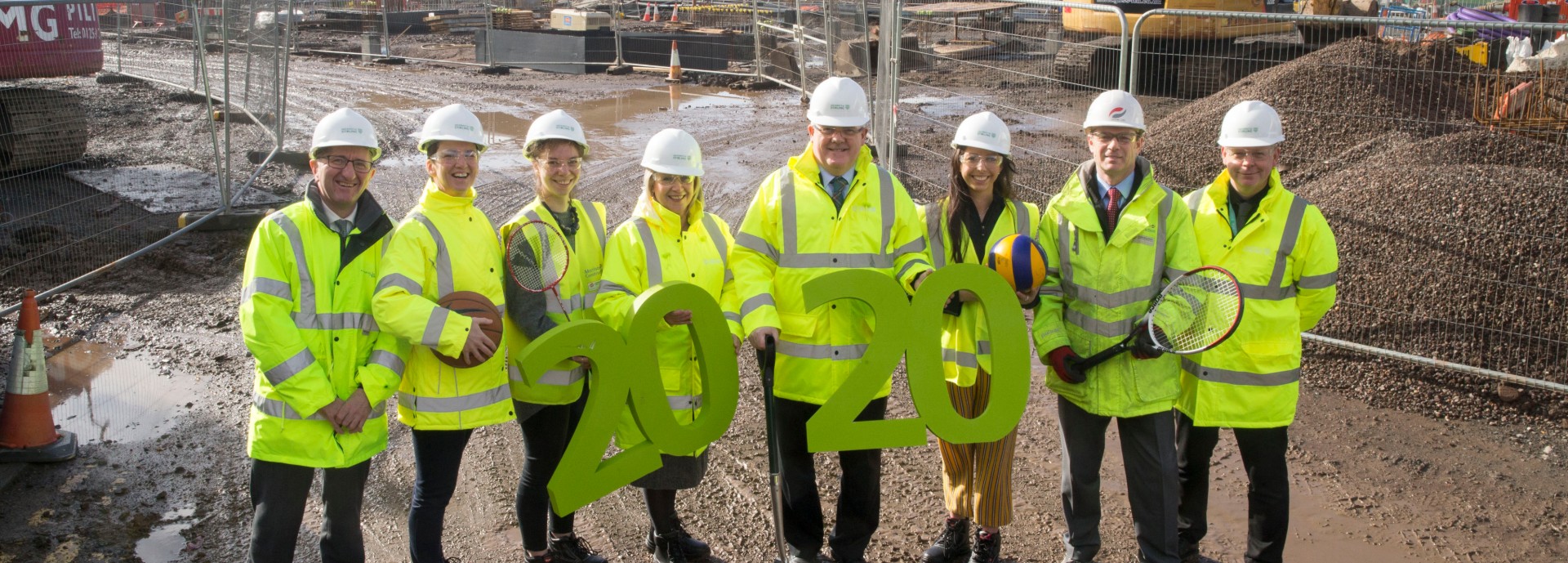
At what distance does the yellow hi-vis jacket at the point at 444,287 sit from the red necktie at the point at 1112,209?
8.41ft

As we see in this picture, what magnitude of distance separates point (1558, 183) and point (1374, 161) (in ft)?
5.38

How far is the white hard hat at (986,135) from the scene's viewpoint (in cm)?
488

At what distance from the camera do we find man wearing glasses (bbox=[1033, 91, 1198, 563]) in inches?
189

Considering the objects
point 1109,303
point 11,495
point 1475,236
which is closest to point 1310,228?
point 1109,303

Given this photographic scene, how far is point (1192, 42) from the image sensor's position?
16.9m

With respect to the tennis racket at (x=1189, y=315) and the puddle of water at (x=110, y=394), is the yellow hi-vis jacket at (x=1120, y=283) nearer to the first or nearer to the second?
the tennis racket at (x=1189, y=315)

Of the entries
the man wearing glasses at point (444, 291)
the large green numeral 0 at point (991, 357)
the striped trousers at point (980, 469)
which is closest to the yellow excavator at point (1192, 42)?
the striped trousers at point (980, 469)

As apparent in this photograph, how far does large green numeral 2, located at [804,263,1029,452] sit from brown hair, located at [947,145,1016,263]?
0.47 metres

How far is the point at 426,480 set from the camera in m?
4.64

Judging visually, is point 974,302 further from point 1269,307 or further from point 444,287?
point 444,287

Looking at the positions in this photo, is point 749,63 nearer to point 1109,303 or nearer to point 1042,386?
point 1042,386

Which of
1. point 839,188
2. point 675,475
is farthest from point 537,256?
point 839,188

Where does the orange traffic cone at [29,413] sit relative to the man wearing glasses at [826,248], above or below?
below

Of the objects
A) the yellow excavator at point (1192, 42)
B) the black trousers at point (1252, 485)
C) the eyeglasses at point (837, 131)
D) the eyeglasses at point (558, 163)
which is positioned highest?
the yellow excavator at point (1192, 42)
